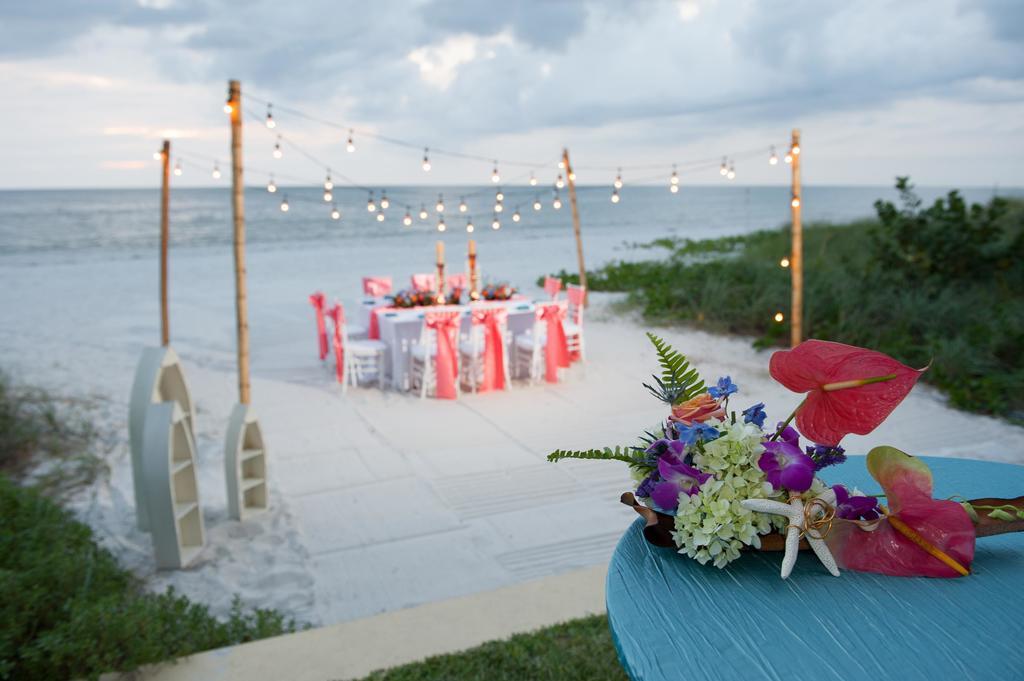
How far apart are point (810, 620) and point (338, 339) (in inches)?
253

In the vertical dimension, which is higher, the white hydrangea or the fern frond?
the fern frond

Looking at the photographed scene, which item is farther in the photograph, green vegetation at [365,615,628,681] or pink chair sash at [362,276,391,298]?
pink chair sash at [362,276,391,298]

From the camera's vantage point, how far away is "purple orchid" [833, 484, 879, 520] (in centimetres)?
137

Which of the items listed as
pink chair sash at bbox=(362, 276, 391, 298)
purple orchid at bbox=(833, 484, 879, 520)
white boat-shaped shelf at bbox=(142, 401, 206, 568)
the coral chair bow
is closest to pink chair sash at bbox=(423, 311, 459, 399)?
the coral chair bow

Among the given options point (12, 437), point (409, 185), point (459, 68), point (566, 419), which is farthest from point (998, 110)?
point (409, 185)

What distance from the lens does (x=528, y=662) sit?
2338mm

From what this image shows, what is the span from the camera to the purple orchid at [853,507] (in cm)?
137

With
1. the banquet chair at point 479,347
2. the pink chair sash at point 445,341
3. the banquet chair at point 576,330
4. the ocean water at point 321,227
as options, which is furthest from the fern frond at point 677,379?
the ocean water at point 321,227

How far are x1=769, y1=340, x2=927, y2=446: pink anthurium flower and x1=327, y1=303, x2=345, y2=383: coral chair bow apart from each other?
5868mm

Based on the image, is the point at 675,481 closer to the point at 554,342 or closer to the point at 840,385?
the point at 840,385

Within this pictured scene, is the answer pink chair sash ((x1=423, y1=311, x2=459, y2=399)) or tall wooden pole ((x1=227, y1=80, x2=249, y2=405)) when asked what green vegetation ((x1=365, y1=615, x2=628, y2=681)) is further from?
pink chair sash ((x1=423, y1=311, x2=459, y2=399))

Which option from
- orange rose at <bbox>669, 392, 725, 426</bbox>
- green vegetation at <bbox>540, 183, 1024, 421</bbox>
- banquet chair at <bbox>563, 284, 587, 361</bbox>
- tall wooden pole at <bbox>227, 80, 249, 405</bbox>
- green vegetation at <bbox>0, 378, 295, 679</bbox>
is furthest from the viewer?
banquet chair at <bbox>563, 284, 587, 361</bbox>

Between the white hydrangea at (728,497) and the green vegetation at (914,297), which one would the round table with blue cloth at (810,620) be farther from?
the green vegetation at (914,297)

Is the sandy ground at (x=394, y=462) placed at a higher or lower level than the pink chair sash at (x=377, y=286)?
lower
